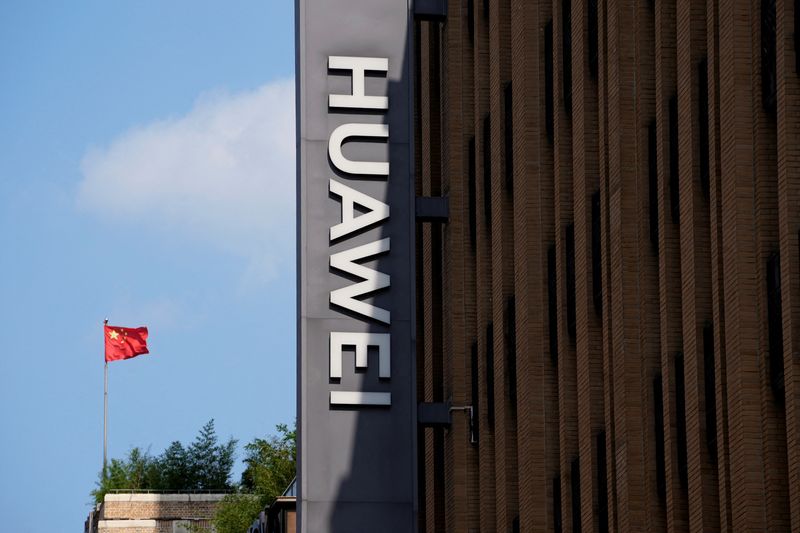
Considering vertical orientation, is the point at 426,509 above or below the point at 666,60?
below

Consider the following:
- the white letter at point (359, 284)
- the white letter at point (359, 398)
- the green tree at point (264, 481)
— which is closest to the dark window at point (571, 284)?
the white letter at point (359, 284)

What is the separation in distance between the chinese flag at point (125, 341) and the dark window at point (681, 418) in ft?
306

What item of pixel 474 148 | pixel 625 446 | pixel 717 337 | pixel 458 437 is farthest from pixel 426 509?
pixel 717 337

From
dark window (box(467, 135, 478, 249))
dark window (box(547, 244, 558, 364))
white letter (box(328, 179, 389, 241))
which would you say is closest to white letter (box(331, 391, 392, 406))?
white letter (box(328, 179, 389, 241))

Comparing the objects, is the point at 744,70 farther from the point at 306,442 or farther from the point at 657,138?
the point at 306,442

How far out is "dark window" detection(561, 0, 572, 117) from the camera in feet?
107

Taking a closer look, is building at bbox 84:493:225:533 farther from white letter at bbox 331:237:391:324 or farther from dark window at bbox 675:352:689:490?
dark window at bbox 675:352:689:490

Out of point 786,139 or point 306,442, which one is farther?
point 306,442

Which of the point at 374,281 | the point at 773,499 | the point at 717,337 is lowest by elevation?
the point at 773,499

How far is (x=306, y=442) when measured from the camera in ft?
106

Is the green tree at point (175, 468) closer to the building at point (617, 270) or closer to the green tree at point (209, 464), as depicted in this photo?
the green tree at point (209, 464)

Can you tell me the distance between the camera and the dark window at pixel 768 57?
23.1m

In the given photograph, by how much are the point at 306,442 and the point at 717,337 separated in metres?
10.6

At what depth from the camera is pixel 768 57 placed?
23297 mm
